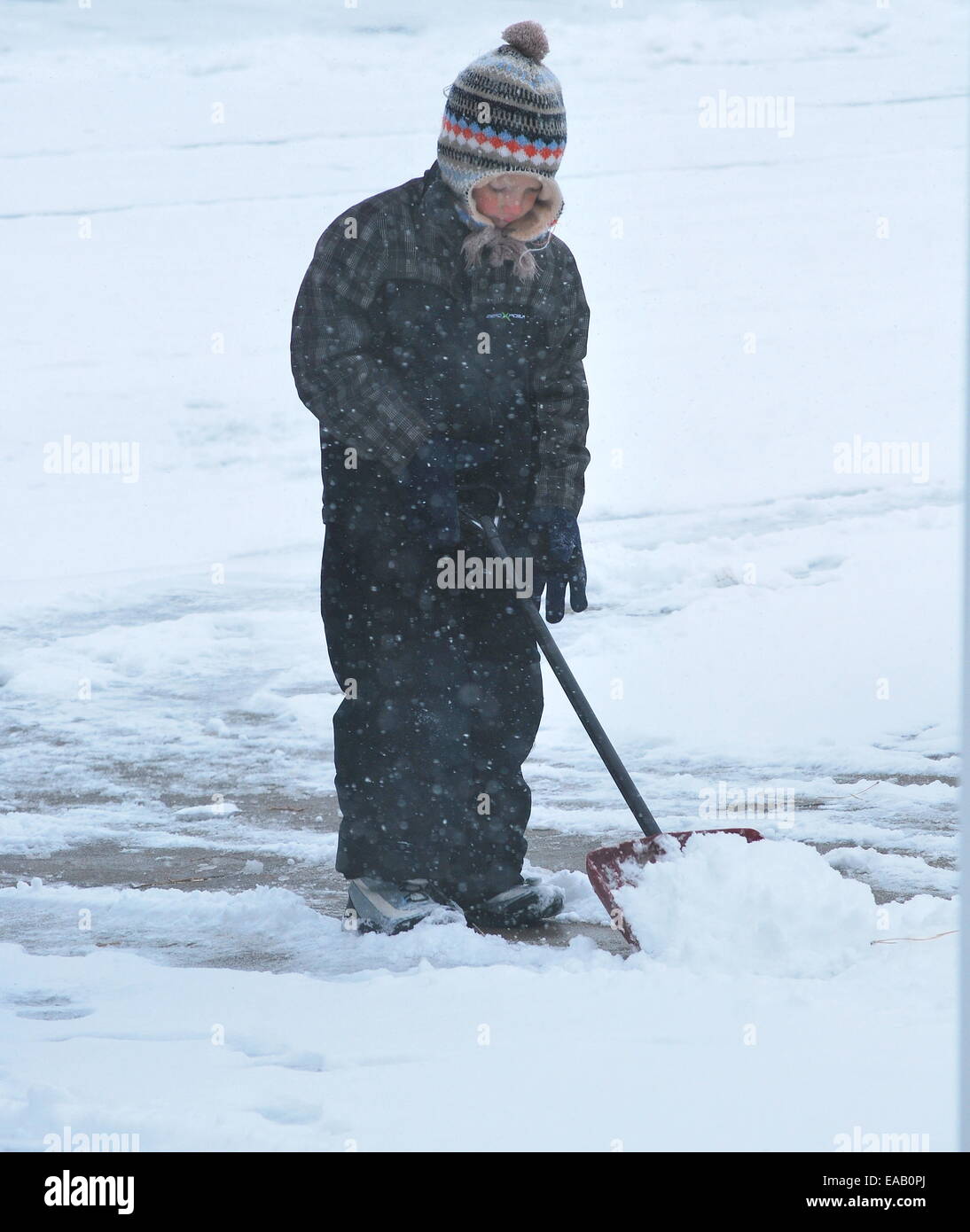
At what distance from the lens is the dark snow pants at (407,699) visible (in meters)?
3.34

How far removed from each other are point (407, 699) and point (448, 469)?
1.71 feet

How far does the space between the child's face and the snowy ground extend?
4.86ft

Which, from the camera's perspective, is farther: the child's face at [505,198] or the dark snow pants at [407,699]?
the dark snow pants at [407,699]

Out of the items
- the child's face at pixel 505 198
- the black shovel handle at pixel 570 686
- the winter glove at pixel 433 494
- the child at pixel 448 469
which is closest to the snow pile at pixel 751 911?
the black shovel handle at pixel 570 686

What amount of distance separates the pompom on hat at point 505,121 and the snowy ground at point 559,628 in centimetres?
155

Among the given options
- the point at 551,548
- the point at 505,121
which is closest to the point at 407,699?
the point at 551,548

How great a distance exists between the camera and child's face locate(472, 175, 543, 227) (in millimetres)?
3232

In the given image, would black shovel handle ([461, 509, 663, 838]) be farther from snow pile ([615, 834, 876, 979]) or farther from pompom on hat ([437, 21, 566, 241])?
pompom on hat ([437, 21, 566, 241])

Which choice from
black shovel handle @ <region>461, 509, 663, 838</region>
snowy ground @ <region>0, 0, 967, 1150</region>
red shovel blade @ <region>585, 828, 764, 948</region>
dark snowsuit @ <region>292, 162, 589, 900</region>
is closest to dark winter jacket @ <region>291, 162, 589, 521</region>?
dark snowsuit @ <region>292, 162, 589, 900</region>

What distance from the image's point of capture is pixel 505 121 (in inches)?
124

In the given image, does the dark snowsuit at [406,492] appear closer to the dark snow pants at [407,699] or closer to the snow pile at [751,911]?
the dark snow pants at [407,699]

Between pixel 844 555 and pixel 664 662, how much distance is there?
1846 mm

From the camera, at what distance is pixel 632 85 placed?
1332cm

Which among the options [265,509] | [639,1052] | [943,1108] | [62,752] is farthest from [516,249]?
[265,509]
